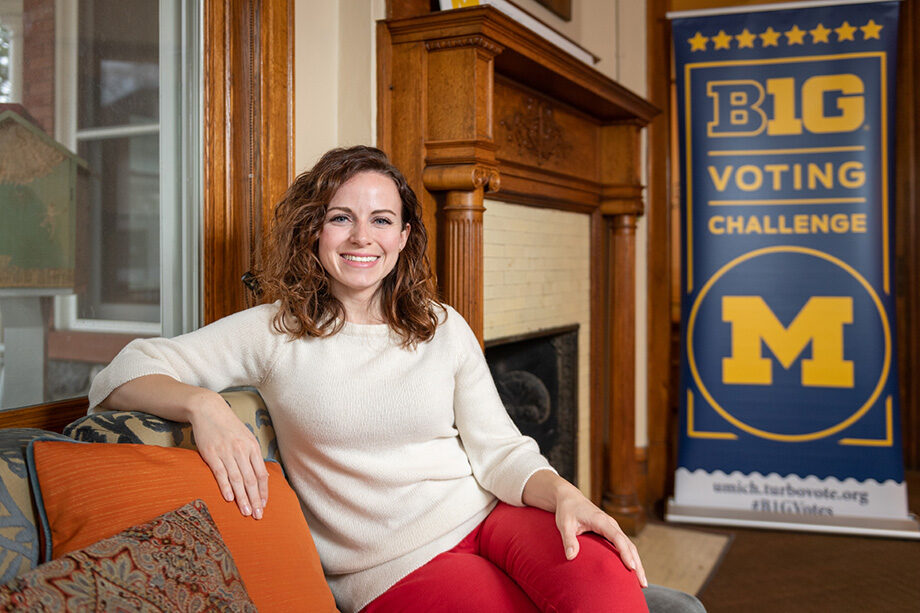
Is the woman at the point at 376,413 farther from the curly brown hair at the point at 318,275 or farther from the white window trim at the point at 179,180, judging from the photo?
the white window trim at the point at 179,180

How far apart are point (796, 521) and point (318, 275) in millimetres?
2520

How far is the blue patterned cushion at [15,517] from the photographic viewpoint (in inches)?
38.1

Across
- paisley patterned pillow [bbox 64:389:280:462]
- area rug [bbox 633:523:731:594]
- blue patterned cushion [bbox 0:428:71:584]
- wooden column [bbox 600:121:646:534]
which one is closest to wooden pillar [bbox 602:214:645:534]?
wooden column [bbox 600:121:646:534]

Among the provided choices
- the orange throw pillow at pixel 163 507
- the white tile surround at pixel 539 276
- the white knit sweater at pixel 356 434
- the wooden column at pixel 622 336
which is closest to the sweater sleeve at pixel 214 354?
the white knit sweater at pixel 356 434

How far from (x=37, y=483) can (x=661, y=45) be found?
3.24 m

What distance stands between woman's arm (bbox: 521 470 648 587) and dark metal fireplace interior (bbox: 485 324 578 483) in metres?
1.46

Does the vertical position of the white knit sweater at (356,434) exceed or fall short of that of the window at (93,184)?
it falls short

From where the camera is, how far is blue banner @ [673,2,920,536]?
3.19 m

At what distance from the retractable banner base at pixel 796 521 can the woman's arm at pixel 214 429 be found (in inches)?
96.8

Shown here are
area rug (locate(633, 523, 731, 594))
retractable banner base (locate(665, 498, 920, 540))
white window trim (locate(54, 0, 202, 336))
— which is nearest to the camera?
white window trim (locate(54, 0, 202, 336))

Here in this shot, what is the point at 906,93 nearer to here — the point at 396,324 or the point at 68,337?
the point at 396,324

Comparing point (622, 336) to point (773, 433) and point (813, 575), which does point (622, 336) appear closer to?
point (773, 433)

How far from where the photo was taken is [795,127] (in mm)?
3244

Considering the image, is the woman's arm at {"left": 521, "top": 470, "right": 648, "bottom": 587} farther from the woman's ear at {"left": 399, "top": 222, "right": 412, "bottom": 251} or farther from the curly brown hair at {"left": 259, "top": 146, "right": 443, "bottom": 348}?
the woman's ear at {"left": 399, "top": 222, "right": 412, "bottom": 251}
